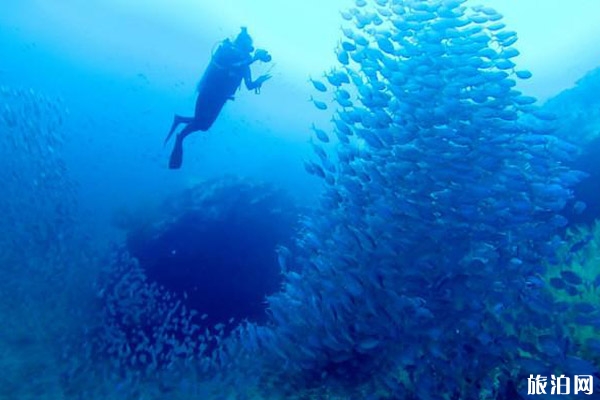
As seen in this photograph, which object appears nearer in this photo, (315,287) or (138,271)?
(315,287)

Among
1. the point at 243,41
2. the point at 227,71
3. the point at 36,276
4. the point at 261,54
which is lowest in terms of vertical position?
the point at 36,276

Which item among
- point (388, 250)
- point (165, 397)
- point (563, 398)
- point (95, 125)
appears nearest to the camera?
point (563, 398)

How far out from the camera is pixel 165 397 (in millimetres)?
7781

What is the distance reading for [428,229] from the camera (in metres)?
6.15

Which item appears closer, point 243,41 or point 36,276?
point 243,41

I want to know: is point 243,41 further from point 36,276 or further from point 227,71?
point 36,276

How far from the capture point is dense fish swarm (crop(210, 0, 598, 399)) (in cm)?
585

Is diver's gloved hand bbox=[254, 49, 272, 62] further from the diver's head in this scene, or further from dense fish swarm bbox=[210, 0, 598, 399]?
dense fish swarm bbox=[210, 0, 598, 399]

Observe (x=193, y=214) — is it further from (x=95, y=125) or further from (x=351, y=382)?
(x=95, y=125)

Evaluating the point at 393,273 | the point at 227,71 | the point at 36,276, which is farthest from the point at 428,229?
the point at 36,276

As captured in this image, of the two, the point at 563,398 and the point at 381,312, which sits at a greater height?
the point at 381,312

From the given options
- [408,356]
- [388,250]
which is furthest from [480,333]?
[388,250]

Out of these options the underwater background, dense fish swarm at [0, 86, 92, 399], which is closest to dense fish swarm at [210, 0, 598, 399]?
→ the underwater background

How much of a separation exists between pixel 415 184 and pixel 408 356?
Result: 2.46 metres
